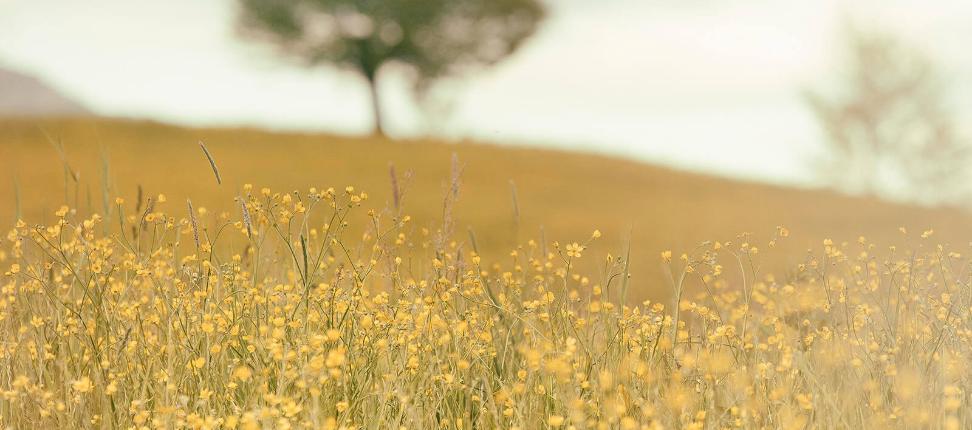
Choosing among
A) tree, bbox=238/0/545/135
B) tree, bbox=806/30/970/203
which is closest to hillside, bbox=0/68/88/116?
tree, bbox=238/0/545/135

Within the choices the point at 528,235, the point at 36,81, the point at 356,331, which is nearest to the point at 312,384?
the point at 356,331

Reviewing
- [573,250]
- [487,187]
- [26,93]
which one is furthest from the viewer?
[26,93]

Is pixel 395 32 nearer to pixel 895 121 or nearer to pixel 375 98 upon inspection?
pixel 375 98

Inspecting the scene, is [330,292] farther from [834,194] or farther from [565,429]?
[834,194]

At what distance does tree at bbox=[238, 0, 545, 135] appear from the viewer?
31094mm

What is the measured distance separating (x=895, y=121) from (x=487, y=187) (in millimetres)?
11488

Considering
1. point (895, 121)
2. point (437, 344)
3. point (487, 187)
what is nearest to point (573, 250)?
point (437, 344)

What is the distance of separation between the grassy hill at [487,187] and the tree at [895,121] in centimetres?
279

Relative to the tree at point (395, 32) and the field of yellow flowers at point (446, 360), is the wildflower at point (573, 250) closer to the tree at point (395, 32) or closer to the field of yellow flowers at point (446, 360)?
the field of yellow flowers at point (446, 360)

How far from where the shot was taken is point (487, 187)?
782 inches

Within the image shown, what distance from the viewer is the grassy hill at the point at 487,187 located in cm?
1598

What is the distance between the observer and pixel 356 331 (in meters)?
4.25

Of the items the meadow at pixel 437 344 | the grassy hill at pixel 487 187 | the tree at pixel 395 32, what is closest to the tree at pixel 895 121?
the grassy hill at pixel 487 187

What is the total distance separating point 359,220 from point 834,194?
40.3 ft
